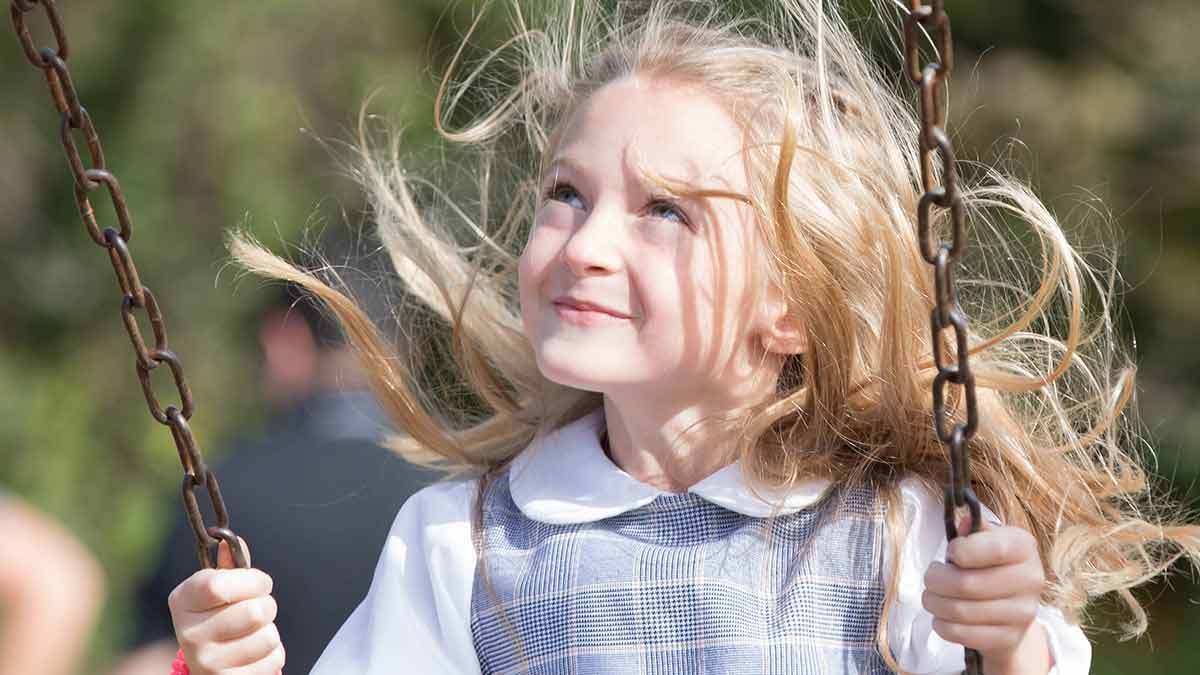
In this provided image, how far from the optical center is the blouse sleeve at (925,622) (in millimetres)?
1746

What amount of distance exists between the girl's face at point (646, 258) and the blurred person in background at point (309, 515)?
46.4 inches

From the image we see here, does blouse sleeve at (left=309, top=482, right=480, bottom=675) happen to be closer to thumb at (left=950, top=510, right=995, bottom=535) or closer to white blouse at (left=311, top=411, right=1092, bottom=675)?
white blouse at (left=311, top=411, right=1092, bottom=675)

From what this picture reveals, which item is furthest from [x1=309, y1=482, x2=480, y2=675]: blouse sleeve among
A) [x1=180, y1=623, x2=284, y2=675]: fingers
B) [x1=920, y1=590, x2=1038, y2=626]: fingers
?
[x1=920, y1=590, x2=1038, y2=626]: fingers

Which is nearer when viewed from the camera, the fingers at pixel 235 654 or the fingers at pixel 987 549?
the fingers at pixel 987 549

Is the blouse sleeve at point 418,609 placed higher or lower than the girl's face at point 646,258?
lower

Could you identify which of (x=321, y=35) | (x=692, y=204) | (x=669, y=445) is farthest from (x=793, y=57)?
(x=321, y=35)

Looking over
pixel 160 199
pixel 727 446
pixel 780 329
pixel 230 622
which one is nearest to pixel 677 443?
pixel 727 446

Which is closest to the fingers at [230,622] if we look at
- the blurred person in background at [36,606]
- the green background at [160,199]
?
the blurred person in background at [36,606]

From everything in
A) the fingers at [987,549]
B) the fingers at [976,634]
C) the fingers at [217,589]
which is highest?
the fingers at [217,589]

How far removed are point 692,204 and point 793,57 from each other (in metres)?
0.33

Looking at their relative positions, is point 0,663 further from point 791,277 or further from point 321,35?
point 321,35

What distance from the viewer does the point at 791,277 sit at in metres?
1.90

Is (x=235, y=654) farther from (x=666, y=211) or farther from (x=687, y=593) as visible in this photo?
(x=666, y=211)

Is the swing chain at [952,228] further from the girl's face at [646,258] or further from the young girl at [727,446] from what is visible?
the girl's face at [646,258]
